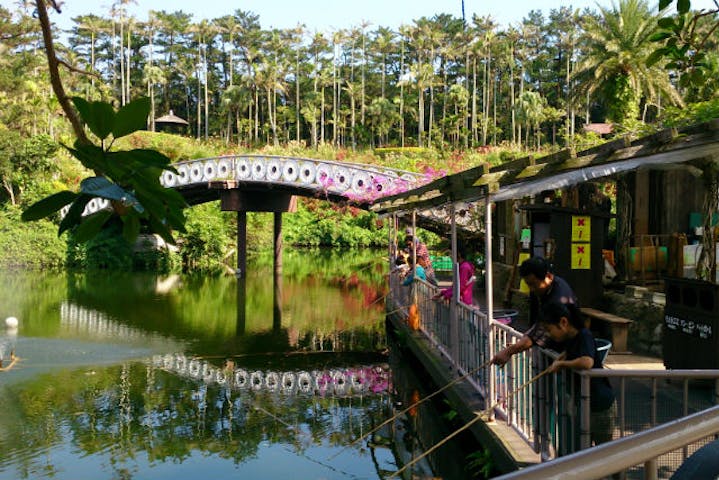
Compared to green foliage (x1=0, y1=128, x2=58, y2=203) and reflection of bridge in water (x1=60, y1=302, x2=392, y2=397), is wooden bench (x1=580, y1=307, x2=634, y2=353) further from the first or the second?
green foliage (x1=0, y1=128, x2=58, y2=203)

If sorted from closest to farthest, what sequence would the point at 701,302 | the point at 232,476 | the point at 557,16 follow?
the point at 701,302
the point at 232,476
the point at 557,16

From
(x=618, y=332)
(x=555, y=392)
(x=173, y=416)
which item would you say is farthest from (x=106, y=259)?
(x=555, y=392)

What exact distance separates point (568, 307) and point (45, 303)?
19465 millimetres

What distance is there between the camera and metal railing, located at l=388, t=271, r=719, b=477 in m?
4.44

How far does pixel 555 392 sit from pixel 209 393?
756 centimetres

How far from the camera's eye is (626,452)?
137 centimetres

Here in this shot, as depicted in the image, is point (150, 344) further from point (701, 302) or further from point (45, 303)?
point (701, 302)

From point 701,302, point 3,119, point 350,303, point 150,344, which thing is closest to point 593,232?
point 701,302

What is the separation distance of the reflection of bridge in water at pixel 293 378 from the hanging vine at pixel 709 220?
5.23 metres

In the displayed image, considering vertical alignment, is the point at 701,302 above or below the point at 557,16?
below

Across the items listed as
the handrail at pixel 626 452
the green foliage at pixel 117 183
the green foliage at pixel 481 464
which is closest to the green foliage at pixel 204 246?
the green foliage at pixel 481 464

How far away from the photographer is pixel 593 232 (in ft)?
36.1

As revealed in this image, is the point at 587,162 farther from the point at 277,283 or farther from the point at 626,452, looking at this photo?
the point at 277,283

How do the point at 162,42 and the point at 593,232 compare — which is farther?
the point at 162,42
